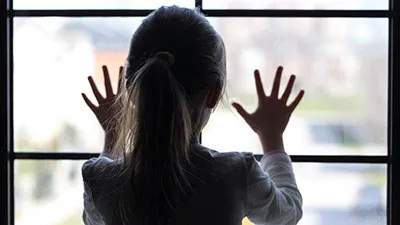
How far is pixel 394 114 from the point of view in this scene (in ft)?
3.77

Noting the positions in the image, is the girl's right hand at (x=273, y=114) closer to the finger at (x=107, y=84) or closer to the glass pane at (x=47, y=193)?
the finger at (x=107, y=84)

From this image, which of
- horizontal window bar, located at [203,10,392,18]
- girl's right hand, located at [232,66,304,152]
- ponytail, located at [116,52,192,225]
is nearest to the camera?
ponytail, located at [116,52,192,225]

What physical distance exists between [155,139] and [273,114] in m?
0.26

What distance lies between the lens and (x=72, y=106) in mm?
1219

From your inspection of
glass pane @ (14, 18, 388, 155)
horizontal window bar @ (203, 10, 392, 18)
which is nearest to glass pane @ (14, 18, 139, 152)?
glass pane @ (14, 18, 388, 155)

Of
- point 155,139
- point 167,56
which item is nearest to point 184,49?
point 167,56

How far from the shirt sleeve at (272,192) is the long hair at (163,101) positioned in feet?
0.33

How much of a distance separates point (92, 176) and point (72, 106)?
0.31m

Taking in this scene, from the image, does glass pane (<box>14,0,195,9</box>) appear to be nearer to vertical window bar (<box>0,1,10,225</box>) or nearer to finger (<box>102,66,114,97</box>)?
vertical window bar (<box>0,1,10,225</box>)

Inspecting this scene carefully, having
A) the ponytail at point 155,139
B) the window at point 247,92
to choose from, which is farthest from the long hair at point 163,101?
the window at point 247,92

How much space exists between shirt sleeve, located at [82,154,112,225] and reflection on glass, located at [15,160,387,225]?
0.79ft

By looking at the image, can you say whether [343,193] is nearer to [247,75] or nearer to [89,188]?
[247,75]

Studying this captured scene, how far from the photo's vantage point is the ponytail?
0.87 m

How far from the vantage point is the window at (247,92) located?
3.84 feet
